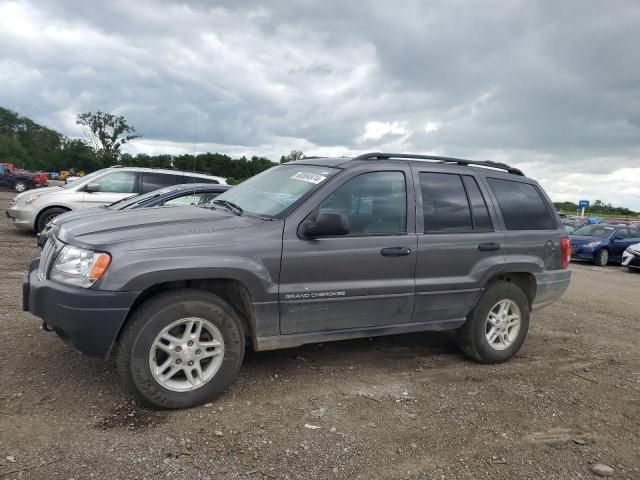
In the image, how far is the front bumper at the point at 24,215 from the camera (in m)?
11.1

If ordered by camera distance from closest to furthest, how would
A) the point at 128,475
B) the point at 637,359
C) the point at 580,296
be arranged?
the point at 128,475 → the point at 637,359 → the point at 580,296

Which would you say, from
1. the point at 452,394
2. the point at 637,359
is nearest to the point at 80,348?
Result: the point at 452,394

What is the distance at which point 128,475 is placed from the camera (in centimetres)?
274

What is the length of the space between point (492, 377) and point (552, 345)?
151 cm

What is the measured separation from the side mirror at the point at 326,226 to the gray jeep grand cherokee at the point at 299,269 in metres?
0.01

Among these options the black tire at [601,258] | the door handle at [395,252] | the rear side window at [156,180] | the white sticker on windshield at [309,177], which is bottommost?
the black tire at [601,258]

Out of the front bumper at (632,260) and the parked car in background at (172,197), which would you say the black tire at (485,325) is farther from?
the front bumper at (632,260)

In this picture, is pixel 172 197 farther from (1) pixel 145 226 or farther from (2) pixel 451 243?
(2) pixel 451 243

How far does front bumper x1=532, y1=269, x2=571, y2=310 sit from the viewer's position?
16.5 feet

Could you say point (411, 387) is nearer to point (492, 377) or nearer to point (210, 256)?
point (492, 377)

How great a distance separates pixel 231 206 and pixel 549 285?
3.22 metres

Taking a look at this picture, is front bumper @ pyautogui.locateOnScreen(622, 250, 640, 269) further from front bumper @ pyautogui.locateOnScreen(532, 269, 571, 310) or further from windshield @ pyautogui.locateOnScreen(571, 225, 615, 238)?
front bumper @ pyautogui.locateOnScreen(532, 269, 571, 310)

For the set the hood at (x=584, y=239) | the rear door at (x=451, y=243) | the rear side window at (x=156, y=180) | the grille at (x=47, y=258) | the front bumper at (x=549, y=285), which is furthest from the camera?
the hood at (x=584, y=239)

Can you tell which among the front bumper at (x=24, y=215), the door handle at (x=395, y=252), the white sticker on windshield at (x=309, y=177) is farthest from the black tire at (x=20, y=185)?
the door handle at (x=395, y=252)
